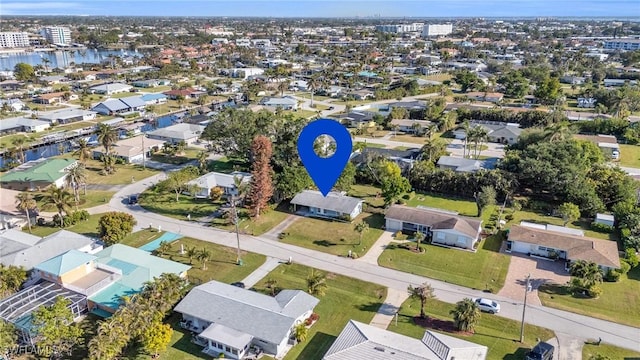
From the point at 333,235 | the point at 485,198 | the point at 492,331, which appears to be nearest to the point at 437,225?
the point at 485,198

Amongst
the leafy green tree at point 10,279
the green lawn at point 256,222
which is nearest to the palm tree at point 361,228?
the green lawn at point 256,222

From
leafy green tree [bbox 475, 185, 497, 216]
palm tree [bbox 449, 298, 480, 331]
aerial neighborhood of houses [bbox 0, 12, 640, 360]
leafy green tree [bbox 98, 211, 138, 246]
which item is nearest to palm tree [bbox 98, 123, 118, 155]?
aerial neighborhood of houses [bbox 0, 12, 640, 360]

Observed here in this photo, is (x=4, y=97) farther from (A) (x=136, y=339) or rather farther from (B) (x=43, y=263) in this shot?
(A) (x=136, y=339)

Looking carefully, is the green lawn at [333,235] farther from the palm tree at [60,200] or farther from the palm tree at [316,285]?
the palm tree at [60,200]

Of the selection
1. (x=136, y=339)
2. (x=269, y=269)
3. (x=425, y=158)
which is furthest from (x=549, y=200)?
(x=136, y=339)

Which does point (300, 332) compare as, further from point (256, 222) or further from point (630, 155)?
point (630, 155)

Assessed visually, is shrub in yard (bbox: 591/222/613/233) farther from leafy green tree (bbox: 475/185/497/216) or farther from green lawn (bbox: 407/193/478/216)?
green lawn (bbox: 407/193/478/216)
